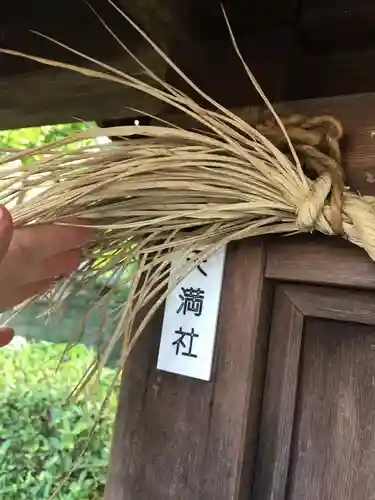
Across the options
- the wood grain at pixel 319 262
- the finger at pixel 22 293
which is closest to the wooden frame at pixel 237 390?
the wood grain at pixel 319 262

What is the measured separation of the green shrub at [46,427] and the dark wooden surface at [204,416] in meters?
0.45

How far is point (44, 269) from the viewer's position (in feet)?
2.37

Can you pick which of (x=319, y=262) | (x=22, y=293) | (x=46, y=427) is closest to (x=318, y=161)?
(x=319, y=262)

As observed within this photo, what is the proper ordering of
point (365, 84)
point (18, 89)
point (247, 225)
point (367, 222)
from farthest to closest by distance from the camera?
point (18, 89)
point (365, 84)
point (247, 225)
point (367, 222)

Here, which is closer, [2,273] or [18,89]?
[2,273]

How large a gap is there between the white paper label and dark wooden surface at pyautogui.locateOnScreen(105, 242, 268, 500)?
0.01 metres

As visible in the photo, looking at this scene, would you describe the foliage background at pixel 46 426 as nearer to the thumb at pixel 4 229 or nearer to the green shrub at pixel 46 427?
the green shrub at pixel 46 427

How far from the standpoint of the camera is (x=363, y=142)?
2.36 feet

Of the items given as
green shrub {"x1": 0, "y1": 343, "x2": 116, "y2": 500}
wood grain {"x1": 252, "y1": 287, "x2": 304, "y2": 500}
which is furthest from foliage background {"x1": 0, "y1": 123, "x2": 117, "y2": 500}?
wood grain {"x1": 252, "y1": 287, "x2": 304, "y2": 500}

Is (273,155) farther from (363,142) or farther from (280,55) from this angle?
(280,55)

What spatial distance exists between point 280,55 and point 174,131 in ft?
0.82

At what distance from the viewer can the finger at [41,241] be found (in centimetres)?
66

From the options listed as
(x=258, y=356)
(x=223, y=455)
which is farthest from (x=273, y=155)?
(x=223, y=455)

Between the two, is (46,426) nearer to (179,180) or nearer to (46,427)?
(46,427)
